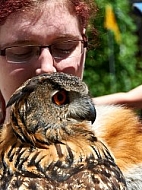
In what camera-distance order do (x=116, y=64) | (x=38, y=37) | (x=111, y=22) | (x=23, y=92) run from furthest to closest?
(x=116, y=64)
(x=111, y=22)
(x=38, y=37)
(x=23, y=92)

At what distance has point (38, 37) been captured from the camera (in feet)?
5.01

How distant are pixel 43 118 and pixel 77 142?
0.10 metres

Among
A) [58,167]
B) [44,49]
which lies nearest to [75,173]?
[58,167]

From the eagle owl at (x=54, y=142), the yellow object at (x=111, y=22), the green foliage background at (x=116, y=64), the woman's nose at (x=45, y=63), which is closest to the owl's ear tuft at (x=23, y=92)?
the eagle owl at (x=54, y=142)

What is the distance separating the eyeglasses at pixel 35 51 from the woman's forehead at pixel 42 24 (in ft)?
0.07

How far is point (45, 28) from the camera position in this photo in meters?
1.53

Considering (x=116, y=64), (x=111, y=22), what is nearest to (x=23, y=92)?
(x=111, y=22)

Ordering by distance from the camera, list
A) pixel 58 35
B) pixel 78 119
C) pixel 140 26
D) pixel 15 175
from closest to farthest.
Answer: pixel 15 175 < pixel 78 119 < pixel 58 35 < pixel 140 26

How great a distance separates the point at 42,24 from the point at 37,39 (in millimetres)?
39

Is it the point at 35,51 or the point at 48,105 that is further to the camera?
the point at 35,51

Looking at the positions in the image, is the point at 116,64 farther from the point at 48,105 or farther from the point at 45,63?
the point at 48,105

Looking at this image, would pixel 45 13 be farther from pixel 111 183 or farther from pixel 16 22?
pixel 111 183

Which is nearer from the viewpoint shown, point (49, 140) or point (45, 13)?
point (49, 140)

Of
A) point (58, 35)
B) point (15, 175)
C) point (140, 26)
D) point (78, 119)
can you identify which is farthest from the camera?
point (140, 26)
